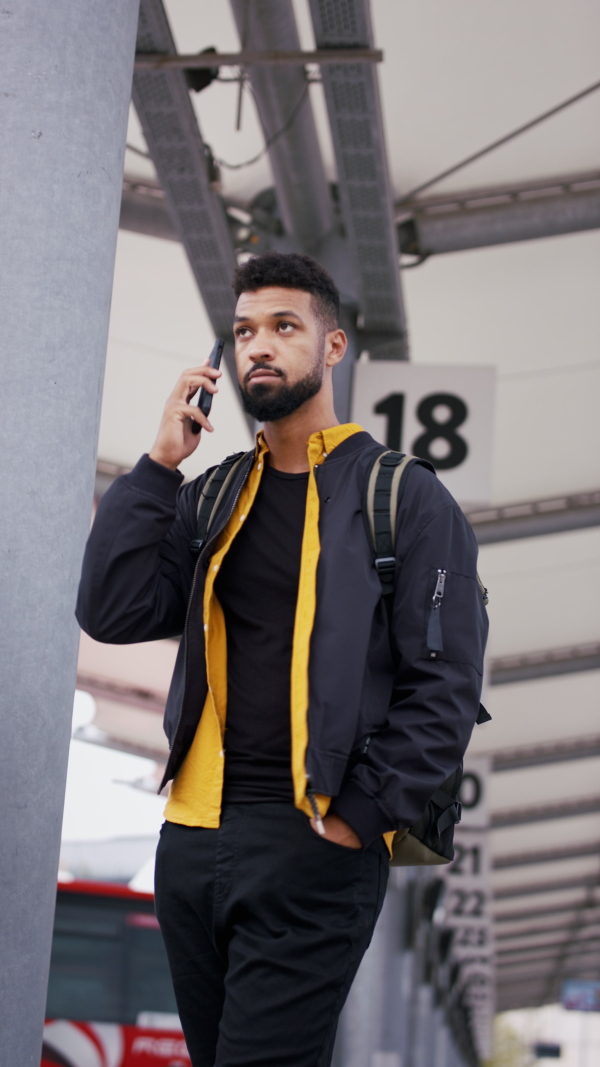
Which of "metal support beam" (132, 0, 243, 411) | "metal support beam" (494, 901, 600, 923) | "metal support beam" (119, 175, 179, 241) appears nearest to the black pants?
"metal support beam" (132, 0, 243, 411)

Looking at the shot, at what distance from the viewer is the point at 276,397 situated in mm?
2203

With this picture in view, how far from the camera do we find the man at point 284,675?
193 centimetres

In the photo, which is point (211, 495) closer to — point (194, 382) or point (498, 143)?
point (194, 382)

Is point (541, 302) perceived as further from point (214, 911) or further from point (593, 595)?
point (214, 911)

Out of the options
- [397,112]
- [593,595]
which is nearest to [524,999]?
[593,595]

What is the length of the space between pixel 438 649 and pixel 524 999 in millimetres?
53599

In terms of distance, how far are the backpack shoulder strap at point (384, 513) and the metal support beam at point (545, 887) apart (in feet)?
91.8

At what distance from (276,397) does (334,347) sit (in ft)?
0.67

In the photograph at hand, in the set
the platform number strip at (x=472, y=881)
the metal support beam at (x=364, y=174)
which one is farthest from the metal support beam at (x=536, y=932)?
the metal support beam at (x=364, y=174)

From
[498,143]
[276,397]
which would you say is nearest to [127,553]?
[276,397]

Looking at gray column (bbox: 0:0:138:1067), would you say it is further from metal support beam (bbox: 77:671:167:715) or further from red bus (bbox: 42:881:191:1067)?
metal support beam (bbox: 77:671:167:715)

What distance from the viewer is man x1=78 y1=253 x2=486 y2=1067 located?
6.34 ft

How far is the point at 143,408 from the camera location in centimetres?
1047

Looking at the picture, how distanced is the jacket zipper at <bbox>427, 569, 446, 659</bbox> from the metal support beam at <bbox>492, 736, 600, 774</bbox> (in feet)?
58.4
